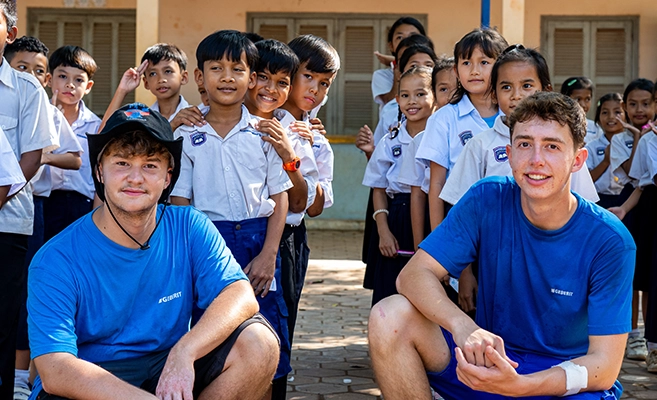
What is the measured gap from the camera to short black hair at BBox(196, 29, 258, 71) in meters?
3.93

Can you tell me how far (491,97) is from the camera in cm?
438

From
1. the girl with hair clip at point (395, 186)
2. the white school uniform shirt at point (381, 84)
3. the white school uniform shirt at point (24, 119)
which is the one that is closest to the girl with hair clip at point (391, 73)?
the white school uniform shirt at point (381, 84)

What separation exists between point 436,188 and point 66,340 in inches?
77.8

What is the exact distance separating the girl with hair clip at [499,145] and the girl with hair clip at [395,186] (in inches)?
32.2

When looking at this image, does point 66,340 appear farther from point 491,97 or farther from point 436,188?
point 491,97

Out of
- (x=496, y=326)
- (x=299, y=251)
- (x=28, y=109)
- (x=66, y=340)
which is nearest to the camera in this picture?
(x=66, y=340)

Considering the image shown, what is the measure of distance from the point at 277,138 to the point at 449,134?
91 cm

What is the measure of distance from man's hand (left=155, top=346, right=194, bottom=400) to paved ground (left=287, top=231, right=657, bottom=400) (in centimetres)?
152

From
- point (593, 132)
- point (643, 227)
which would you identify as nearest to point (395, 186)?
point (643, 227)

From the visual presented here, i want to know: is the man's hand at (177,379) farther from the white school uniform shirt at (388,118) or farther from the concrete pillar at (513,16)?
the concrete pillar at (513,16)

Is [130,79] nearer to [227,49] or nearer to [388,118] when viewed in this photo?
[227,49]

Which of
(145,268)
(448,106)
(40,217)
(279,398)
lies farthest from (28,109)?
(448,106)

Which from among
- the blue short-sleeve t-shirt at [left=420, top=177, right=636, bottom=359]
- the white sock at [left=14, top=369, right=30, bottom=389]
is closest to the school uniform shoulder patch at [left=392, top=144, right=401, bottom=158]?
the blue short-sleeve t-shirt at [left=420, top=177, right=636, bottom=359]

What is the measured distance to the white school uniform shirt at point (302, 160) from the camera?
418 cm
